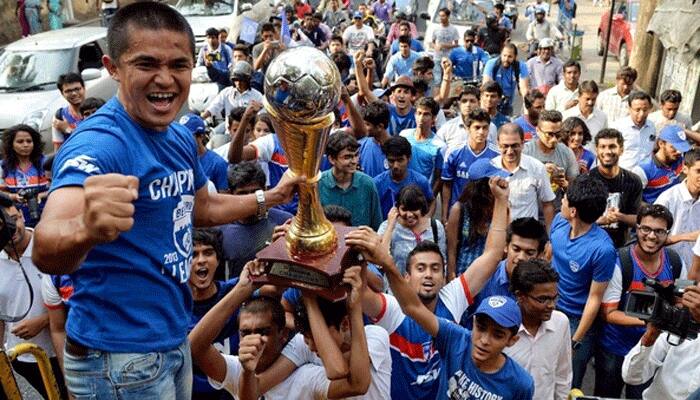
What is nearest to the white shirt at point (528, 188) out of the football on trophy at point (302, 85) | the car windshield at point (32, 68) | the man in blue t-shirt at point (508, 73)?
the football on trophy at point (302, 85)

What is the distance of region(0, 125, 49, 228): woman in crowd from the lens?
6.00 meters

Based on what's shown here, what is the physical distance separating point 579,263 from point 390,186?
169cm

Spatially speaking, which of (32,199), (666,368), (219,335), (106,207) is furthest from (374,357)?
(32,199)

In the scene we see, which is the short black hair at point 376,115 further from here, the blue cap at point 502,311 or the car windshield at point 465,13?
the car windshield at point 465,13

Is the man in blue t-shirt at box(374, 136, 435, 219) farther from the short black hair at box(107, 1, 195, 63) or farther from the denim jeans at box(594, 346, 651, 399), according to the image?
the short black hair at box(107, 1, 195, 63)

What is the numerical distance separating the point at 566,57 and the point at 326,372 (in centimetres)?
1738

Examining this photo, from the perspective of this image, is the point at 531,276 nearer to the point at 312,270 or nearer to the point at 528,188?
the point at 312,270

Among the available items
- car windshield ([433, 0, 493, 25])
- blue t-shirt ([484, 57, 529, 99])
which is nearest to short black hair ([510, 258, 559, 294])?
blue t-shirt ([484, 57, 529, 99])

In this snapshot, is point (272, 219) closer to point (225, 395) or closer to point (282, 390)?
point (225, 395)

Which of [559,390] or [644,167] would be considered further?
[644,167]

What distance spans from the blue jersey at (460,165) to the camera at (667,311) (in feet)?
8.83

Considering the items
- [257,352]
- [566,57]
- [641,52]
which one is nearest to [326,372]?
[257,352]

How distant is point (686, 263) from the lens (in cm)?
509

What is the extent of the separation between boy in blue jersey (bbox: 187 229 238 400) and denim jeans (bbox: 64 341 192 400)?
4.05 feet
